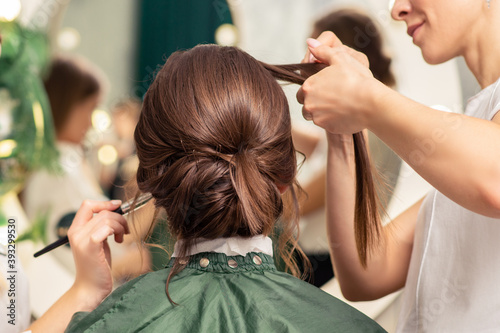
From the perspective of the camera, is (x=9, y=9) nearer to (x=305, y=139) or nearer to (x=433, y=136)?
(x=305, y=139)

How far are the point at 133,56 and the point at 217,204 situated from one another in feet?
2.99

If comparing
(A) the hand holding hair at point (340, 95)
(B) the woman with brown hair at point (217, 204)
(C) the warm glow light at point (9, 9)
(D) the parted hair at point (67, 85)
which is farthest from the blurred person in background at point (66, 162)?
(A) the hand holding hair at point (340, 95)

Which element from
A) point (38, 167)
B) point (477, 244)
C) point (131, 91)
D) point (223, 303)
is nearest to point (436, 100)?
point (477, 244)

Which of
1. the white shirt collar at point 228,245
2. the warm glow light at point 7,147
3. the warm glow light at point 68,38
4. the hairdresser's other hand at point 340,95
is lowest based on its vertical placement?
the white shirt collar at point 228,245

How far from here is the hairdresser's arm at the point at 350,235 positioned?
97cm

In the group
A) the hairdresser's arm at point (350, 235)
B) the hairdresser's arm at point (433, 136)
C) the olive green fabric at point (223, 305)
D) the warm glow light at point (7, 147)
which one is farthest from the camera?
the warm glow light at point (7, 147)

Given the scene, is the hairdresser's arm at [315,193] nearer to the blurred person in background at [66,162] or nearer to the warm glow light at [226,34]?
the warm glow light at [226,34]

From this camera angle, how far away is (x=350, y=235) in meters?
0.97

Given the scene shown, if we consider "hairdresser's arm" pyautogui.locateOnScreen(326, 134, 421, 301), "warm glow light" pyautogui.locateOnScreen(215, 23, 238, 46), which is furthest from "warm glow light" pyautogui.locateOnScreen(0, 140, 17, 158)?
"hairdresser's arm" pyautogui.locateOnScreen(326, 134, 421, 301)

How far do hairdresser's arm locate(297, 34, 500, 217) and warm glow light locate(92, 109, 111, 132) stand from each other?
93 centimetres

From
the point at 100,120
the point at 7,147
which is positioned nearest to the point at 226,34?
the point at 100,120

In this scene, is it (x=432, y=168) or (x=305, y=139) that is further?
(x=305, y=139)

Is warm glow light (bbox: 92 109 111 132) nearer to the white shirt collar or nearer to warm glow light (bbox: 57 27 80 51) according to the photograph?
warm glow light (bbox: 57 27 80 51)

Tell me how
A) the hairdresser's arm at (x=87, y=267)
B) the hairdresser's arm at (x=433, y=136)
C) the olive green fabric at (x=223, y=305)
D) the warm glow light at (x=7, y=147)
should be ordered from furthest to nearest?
the warm glow light at (x=7, y=147)
the hairdresser's arm at (x=87, y=267)
the olive green fabric at (x=223, y=305)
the hairdresser's arm at (x=433, y=136)
